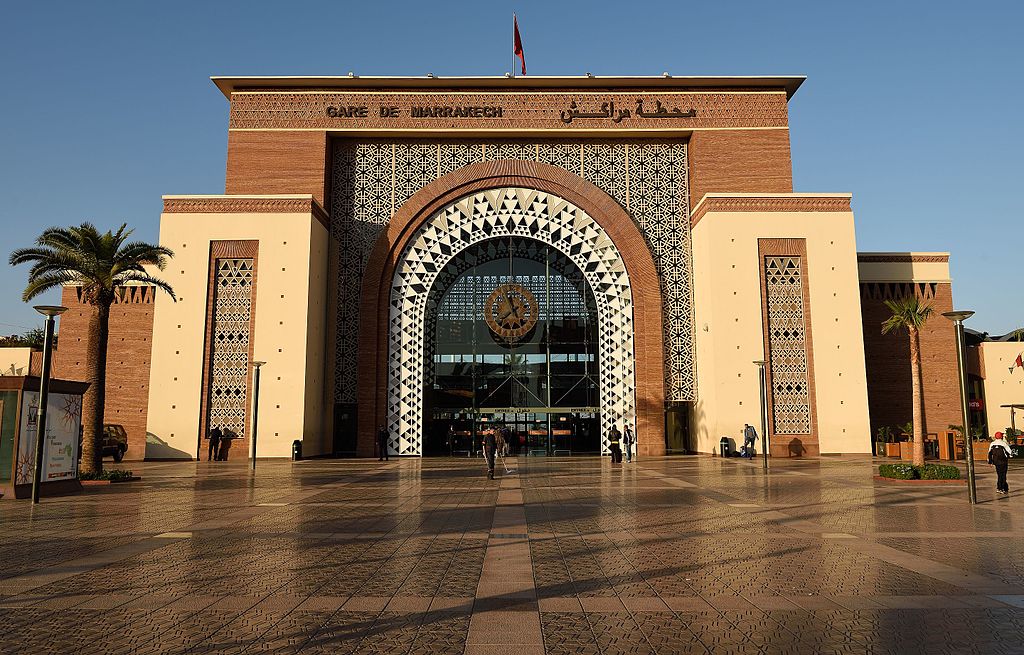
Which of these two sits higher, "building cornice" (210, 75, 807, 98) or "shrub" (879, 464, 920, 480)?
"building cornice" (210, 75, 807, 98)

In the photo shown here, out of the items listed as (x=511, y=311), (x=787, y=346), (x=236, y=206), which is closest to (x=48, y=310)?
(x=236, y=206)

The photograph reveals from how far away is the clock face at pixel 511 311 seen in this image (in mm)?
32344

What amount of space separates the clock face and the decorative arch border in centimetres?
447

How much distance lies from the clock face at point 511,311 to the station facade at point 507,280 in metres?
0.10

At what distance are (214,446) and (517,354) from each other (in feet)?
42.8

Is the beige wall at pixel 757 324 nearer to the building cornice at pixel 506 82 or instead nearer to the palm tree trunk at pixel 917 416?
the palm tree trunk at pixel 917 416

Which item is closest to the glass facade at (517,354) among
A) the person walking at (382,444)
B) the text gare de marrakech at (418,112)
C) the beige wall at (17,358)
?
the person walking at (382,444)

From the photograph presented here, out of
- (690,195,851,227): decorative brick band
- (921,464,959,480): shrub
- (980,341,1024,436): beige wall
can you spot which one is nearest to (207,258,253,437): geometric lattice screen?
(690,195,851,227): decorative brick band

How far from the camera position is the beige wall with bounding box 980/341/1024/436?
33844mm

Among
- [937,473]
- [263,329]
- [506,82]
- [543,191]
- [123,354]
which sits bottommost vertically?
[937,473]

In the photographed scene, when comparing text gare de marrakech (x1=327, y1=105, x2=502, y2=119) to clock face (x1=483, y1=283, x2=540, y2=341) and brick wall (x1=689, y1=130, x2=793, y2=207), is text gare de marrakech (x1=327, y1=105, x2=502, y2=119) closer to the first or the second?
Result: clock face (x1=483, y1=283, x2=540, y2=341)

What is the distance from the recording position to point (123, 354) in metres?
31.7

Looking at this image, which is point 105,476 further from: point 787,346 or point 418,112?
point 787,346

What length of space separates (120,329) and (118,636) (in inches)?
1199
